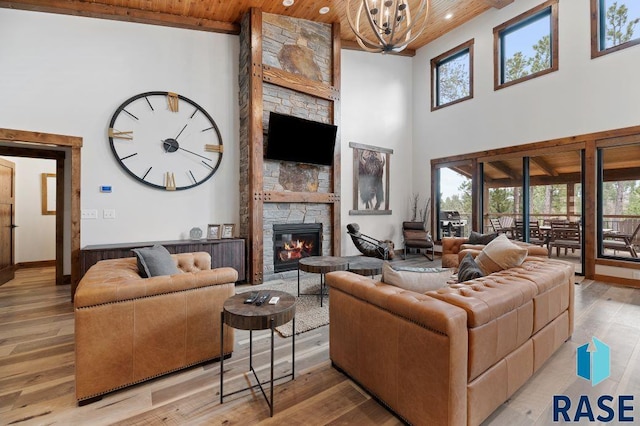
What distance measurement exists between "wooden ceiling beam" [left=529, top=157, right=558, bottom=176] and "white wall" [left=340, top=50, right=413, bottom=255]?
2813 millimetres

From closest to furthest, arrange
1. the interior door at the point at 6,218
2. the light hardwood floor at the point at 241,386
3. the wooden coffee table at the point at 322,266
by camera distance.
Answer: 1. the light hardwood floor at the point at 241,386
2. the wooden coffee table at the point at 322,266
3. the interior door at the point at 6,218

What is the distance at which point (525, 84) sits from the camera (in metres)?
5.69

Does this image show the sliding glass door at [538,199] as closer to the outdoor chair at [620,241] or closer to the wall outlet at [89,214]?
the outdoor chair at [620,241]

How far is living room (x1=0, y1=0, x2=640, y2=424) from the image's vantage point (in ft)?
12.8

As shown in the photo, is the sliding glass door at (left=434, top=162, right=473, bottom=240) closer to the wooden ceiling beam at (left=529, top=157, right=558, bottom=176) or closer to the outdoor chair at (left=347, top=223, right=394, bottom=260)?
the wooden ceiling beam at (left=529, top=157, right=558, bottom=176)

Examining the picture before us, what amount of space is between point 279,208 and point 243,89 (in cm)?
215

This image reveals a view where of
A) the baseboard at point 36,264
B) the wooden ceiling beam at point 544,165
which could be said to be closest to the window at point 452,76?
the wooden ceiling beam at point 544,165

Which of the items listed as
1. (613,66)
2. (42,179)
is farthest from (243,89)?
(613,66)

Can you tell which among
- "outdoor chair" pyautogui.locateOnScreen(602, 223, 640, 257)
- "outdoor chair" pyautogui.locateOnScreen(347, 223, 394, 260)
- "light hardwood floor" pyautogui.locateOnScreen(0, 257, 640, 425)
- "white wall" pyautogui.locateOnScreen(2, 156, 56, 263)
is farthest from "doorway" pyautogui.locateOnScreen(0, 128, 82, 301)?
"outdoor chair" pyautogui.locateOnScreen(602, 223, 640, 257)

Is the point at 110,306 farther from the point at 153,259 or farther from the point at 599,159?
the point at 599,159

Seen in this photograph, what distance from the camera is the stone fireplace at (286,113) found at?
15.7 feet

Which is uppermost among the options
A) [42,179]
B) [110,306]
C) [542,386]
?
[42,179]

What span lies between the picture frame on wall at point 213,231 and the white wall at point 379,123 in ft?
9.09

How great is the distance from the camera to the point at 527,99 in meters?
5.66
